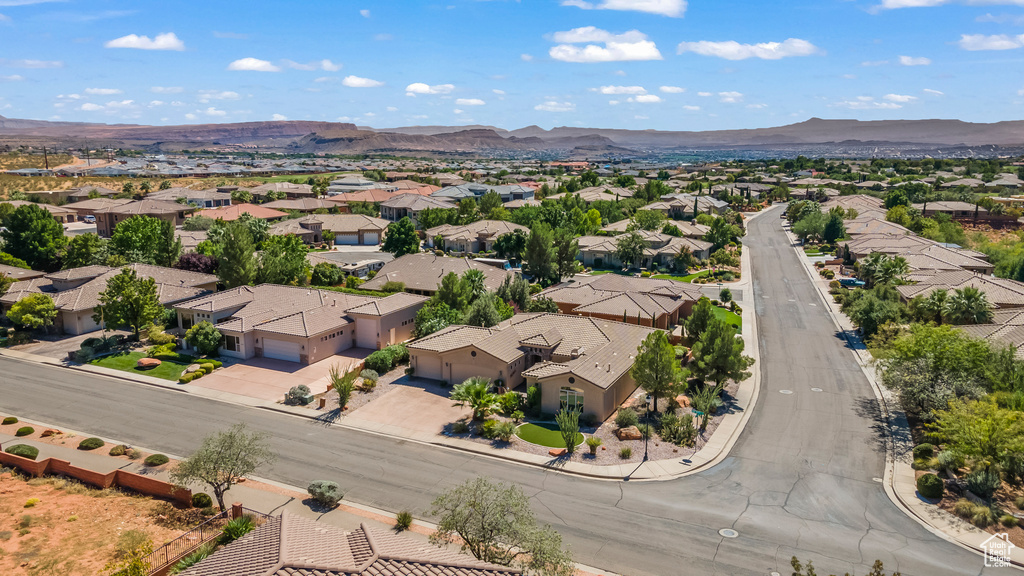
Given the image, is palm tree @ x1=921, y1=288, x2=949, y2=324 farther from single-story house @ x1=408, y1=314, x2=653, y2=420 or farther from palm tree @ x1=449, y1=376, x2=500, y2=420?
palm tree @ x1=449, y1=376, x2=500, y2=420

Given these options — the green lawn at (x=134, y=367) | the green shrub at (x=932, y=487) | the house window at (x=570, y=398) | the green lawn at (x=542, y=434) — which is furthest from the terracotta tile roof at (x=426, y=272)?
the green shrub at (x=932, y=487)

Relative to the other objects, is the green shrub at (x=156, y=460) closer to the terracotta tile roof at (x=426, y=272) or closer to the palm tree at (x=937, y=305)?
the terracotta tile roof at (x=426, y=272)

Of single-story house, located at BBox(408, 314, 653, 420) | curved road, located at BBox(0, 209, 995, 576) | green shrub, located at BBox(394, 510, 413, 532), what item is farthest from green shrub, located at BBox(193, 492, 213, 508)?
single-story house, located at BBox(408, 314, 653, 420)

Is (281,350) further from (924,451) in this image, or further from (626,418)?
(924,451)

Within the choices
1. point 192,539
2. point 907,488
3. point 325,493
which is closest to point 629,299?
point 907,488

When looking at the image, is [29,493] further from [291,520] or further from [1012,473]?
[1012,473]

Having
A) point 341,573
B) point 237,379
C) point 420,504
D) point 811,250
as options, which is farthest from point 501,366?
point 811,250
